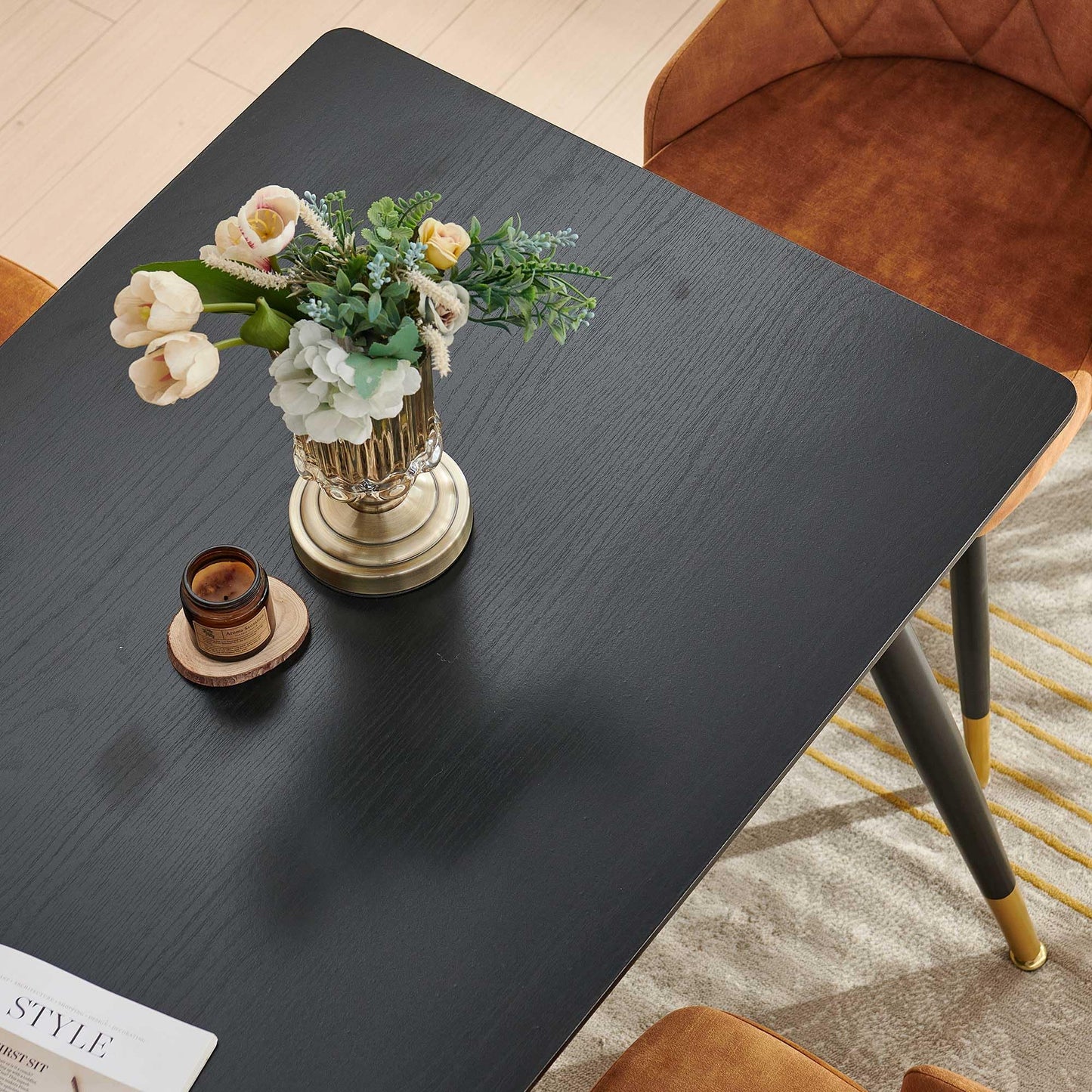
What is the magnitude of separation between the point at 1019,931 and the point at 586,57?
179 centimetres

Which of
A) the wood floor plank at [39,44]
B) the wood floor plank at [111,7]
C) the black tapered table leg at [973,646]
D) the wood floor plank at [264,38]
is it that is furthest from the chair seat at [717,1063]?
the wood floor plank at [111,7]

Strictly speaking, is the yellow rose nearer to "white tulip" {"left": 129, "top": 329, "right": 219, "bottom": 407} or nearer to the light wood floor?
"white tulip" {"left": 129, "top": 329, "right": 219, "bottom": 407}

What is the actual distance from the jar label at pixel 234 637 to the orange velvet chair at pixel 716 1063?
0.52 meters

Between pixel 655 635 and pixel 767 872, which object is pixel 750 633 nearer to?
pixel 655 635

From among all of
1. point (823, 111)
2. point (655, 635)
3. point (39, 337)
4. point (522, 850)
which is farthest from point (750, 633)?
point (823, 111)

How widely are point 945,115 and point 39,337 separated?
119 centimetres

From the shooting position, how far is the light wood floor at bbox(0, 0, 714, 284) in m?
2.47

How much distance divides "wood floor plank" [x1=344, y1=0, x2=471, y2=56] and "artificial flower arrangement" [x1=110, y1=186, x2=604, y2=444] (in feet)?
5.90

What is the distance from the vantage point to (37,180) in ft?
8.13

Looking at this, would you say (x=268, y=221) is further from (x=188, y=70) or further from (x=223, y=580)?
(x=188, y=70)

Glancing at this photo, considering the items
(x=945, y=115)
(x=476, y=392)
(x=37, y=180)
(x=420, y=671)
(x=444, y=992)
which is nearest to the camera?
(x=444, y=992)

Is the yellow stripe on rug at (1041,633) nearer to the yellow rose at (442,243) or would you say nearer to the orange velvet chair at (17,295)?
the yellow rose at (442,243)

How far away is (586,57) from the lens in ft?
8.64

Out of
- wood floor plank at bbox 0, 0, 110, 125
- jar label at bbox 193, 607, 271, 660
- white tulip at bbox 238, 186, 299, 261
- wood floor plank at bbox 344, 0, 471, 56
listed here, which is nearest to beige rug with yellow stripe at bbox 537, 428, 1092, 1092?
jar label at bbox 193, 607, 271, 660
